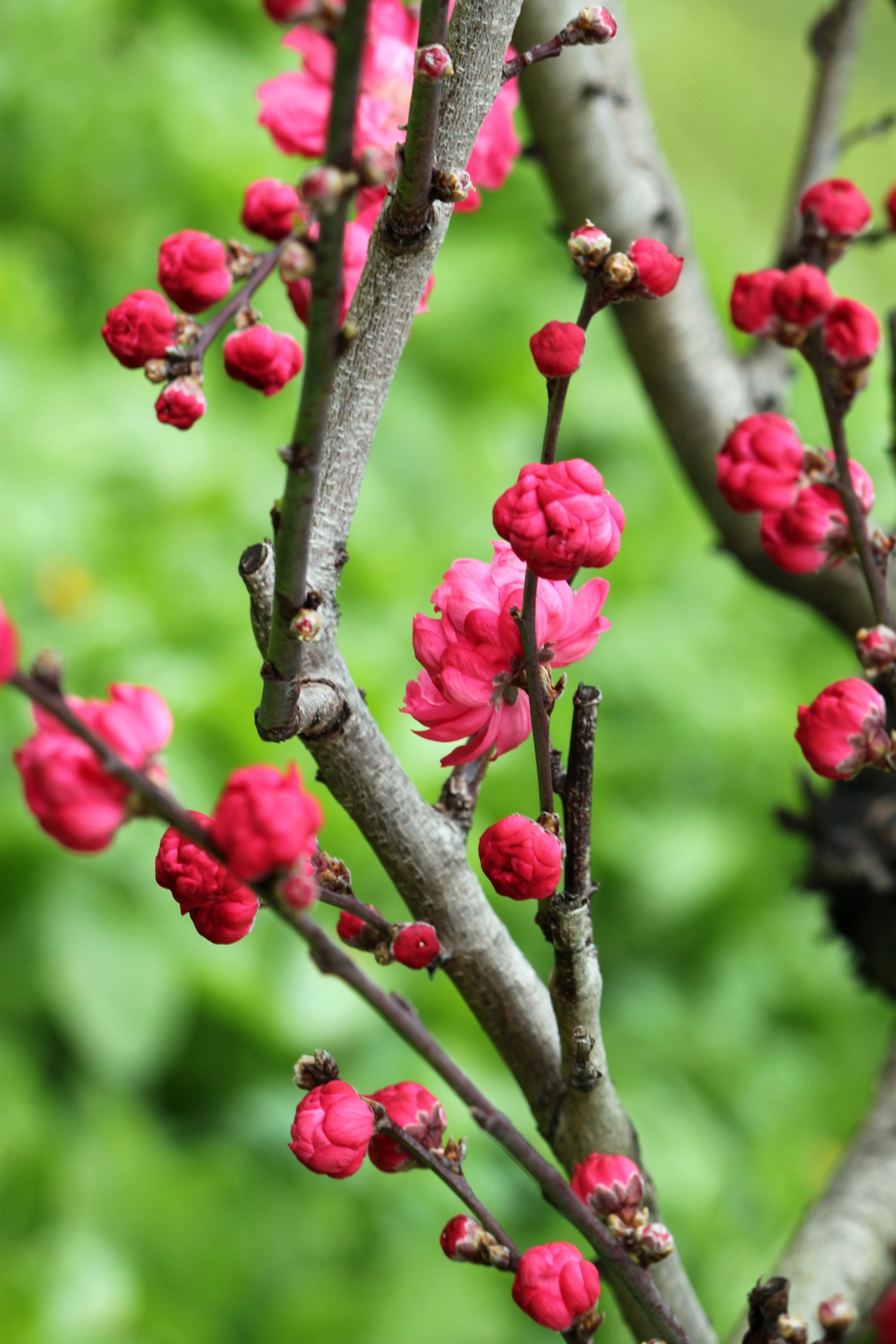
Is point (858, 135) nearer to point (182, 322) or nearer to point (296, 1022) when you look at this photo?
point (182, 322)

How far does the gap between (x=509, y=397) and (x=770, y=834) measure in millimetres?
766

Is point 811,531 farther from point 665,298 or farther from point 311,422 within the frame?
point 665,298

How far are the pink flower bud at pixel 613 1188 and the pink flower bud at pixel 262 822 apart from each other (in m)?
0.18

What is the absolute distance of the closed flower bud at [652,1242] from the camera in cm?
35

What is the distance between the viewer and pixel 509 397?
73.3 inches

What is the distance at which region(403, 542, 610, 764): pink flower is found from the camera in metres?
0.34

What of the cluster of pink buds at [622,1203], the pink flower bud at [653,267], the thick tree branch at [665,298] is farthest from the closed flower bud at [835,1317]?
the thick tree branch at [665,298]

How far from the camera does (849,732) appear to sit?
1.11 ft

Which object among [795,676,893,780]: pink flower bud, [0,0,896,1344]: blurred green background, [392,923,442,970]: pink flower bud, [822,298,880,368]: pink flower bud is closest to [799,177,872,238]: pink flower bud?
[822,298,880,368]: pink flower bud

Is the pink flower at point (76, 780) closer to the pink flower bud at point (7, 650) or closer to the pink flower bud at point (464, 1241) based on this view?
the pink flower bud at point (7, 650)

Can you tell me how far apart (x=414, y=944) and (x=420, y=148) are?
0.22 m

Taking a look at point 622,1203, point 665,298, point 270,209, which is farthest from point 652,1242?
point 665,298

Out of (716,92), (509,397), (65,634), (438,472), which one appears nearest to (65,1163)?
(65,634)

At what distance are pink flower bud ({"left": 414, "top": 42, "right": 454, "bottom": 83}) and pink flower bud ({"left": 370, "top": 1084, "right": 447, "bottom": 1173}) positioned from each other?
276 millimetres
